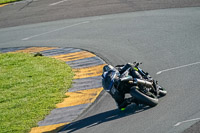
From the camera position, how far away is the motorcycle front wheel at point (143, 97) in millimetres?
9781

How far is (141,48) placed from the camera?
1559 centimetres

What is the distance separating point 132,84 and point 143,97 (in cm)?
44

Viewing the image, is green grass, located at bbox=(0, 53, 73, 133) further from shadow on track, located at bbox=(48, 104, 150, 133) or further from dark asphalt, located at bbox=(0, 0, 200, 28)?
dark asphalt, located at bbox=(0, 0, 200, 28)

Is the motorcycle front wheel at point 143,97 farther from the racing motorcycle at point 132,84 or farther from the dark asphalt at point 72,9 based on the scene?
the dark asphalt at point 72,9

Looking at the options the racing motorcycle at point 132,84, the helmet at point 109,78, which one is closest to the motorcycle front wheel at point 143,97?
the racing motorcycle at point 132,84

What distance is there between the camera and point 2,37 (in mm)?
20922

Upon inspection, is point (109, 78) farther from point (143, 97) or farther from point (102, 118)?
point (102, 118)

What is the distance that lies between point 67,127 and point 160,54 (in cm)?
556

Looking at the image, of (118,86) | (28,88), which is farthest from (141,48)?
(118,86)

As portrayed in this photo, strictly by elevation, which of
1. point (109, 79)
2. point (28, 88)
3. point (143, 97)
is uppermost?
point (109, 79)

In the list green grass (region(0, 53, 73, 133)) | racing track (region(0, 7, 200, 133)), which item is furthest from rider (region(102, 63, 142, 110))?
green grass (region(0, 53, 73, 133))

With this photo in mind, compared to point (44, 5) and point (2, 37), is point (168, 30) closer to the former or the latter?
point (2, 37)

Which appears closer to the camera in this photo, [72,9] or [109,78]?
[109,78]

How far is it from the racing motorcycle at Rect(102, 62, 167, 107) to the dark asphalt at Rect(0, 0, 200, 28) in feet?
37.9
